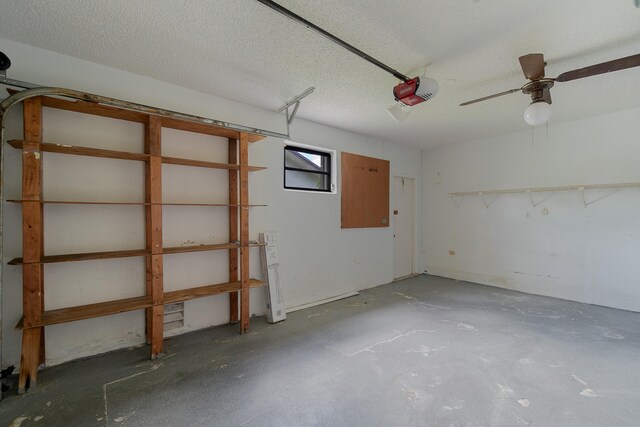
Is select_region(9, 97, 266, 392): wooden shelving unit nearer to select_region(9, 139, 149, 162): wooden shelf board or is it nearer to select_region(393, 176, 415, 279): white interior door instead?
select_region(9, 139, 149, 162): wooden shelf board

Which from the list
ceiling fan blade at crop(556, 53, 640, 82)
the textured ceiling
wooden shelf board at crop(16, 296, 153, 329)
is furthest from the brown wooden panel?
wooden shelf board at crop(16, 296, 153, 329)

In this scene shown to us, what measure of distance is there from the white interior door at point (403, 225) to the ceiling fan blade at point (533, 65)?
3352mm

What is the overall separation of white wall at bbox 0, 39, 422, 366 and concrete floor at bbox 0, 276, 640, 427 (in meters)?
0.32

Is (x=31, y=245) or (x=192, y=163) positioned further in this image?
(x=192, y=163)

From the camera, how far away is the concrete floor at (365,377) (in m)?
1.78

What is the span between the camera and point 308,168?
420 centimetres

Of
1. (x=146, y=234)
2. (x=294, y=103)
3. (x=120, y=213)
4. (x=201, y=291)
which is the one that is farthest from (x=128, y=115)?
(x=201, y=291)

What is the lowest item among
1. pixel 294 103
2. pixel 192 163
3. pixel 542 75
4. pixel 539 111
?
pixel 192 163

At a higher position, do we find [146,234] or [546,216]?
[546,216]

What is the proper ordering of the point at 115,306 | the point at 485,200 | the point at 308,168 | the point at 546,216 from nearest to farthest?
the point at 115,306 → the point at 308,168 → the point at 546,216 → the point at 485,200

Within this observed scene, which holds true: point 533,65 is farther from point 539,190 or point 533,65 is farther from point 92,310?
point 92,310

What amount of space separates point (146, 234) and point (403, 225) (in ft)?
15.6

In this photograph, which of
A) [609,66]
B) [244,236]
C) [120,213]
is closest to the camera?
[609,66]

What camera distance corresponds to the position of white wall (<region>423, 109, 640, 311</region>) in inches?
149
